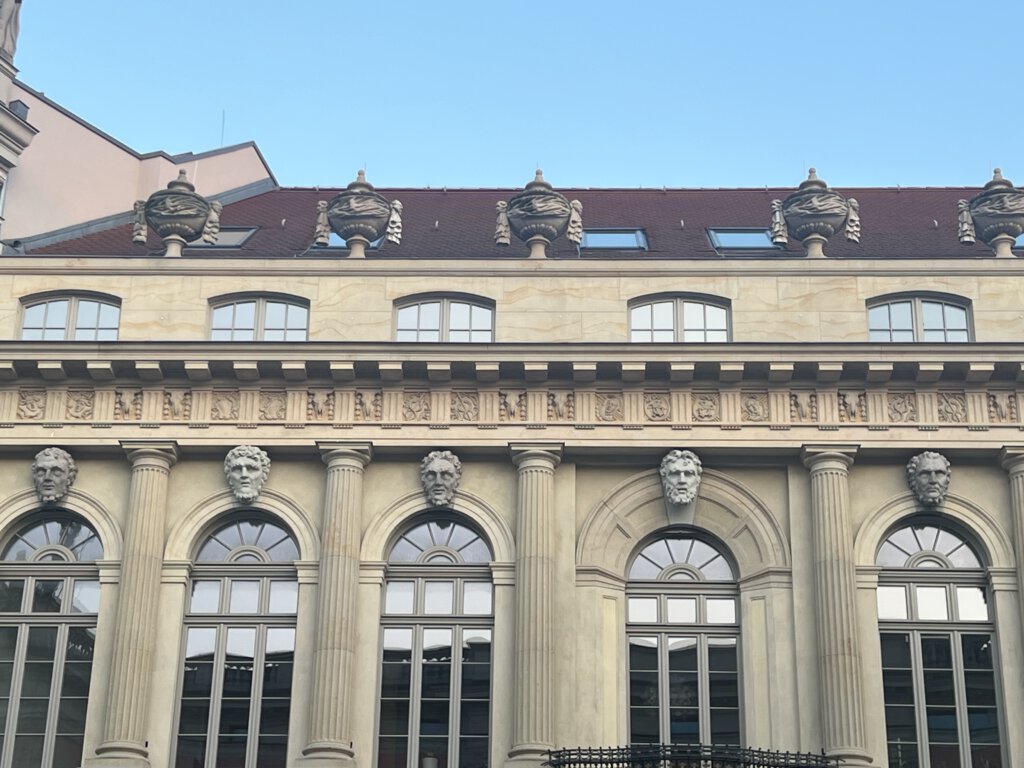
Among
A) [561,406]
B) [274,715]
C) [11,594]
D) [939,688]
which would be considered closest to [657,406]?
[561,406]

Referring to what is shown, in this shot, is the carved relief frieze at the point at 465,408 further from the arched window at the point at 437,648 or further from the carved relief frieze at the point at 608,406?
the carved relief frieze at the point at 608,406

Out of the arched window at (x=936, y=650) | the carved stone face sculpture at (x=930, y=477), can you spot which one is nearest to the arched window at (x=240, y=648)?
the arched window at (x=936, y=650)

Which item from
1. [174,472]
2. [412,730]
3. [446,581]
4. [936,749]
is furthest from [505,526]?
[936,749]

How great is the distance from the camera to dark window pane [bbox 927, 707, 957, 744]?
3083 centimetres

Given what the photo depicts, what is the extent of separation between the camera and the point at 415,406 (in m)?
32.8

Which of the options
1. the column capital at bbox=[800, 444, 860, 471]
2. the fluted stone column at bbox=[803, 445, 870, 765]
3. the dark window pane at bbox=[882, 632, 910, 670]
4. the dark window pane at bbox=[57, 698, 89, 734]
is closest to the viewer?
the fluted stone column at bbox=[803, 445, 870, 765]

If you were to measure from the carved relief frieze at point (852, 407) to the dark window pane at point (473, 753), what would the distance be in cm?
855

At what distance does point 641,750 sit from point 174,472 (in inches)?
400

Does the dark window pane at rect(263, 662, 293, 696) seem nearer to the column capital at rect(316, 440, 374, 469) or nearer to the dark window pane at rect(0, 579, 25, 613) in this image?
the column capital at rect(316, 440, 374, 469)

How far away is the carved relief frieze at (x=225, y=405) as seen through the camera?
32.9m

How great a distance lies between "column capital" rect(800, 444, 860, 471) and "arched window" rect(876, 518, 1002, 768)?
5.33ft

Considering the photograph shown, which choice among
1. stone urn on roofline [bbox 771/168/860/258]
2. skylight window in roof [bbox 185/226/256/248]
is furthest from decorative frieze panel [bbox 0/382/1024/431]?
skylight window in roof [bbox 185/226/256/248]

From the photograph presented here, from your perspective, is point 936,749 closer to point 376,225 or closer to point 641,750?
point 641,750

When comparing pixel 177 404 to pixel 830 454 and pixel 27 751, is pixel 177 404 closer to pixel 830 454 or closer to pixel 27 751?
pixel 27 751
